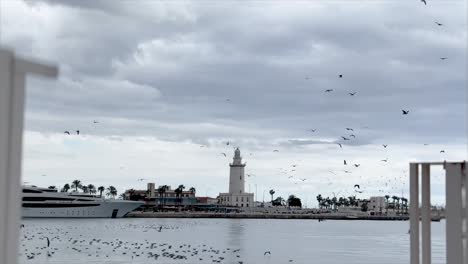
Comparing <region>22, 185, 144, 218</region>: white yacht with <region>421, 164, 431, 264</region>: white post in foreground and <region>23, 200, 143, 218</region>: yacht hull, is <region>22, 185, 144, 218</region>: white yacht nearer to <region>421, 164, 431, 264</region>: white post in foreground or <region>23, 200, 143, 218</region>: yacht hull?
<region>23, 200, 143, 218</region>: yacht hull

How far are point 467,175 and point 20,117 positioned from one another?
405cm

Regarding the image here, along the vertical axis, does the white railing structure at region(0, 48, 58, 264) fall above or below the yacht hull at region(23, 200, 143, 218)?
above

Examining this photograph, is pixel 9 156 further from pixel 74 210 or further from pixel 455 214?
pixel 74 210

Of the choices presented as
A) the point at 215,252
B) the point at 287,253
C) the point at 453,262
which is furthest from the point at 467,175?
the point at 287,253

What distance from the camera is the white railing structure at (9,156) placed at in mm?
3832

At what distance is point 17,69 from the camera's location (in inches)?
156

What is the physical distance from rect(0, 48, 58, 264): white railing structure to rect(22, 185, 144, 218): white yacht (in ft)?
547

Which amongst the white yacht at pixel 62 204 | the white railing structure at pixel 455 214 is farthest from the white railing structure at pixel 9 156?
the white yacht at pixel 62 204

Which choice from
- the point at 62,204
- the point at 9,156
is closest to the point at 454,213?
the point at 9,156

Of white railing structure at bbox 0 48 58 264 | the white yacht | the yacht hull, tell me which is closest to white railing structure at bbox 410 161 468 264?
white railing structure at bbox 0 48 58 264

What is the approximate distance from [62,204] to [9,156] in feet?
598

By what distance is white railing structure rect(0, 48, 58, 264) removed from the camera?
3.83m

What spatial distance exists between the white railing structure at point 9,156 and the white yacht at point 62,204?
167 meters

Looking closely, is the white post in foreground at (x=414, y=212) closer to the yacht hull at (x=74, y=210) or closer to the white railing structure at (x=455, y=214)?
the white railing structure at (x=455, y=214)
